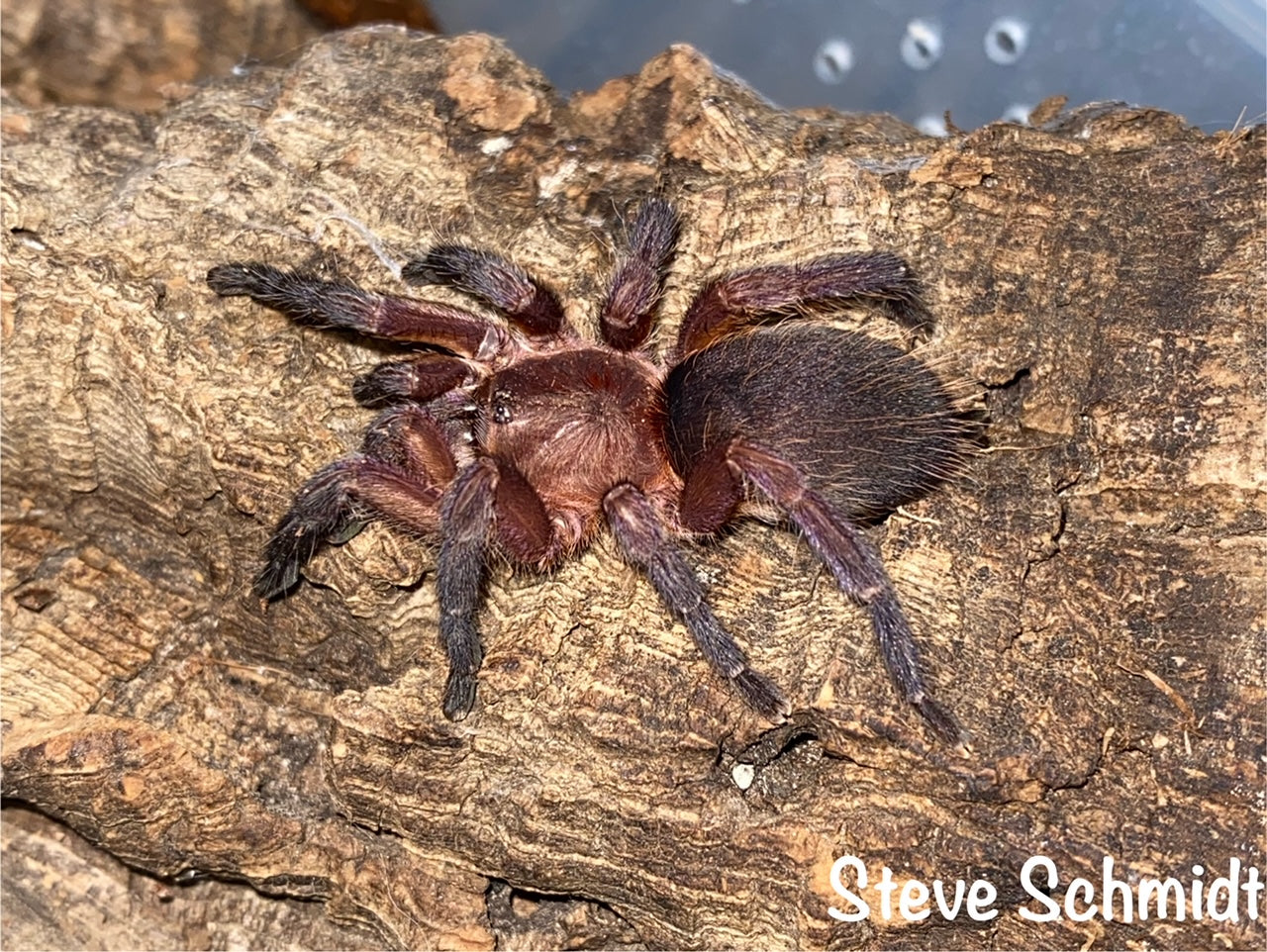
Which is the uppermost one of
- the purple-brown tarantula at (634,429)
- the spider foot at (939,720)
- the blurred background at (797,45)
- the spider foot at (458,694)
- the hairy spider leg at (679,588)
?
the blurred background at (797,45)

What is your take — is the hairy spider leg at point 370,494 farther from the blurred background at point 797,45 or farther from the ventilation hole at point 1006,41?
the ventilation hole at point 1006,41

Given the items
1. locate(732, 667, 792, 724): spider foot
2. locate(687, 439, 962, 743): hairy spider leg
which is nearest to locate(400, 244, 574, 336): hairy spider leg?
locate(687, 439, 962, 743): hairy spider leg

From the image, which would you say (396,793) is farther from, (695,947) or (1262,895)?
(1262,895)

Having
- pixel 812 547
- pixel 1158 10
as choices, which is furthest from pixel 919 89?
pixel 812 547

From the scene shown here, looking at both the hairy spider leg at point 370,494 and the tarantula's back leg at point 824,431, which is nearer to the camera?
the tarantula's back leg at point 824,431

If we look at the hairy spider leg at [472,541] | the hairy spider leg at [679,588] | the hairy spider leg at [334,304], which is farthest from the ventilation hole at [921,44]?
the hairy spider leg at [472,541]
